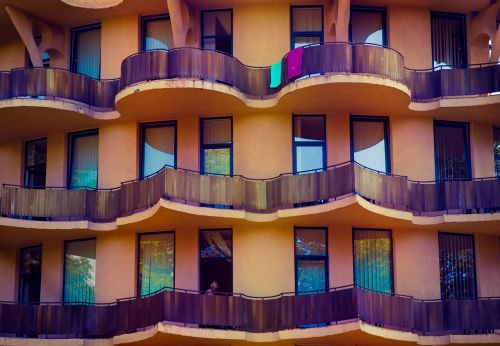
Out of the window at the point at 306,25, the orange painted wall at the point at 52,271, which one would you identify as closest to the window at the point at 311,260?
the window at the point at 306,25

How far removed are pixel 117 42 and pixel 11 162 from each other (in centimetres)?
566

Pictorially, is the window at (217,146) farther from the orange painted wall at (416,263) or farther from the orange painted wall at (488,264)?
the orange painted wall at (488,264)

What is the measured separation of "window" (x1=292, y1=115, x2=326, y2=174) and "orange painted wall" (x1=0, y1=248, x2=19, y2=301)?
10182mm

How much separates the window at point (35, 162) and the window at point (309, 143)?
29.0 ft

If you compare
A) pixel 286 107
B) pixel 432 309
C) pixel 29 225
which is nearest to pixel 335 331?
pixel 432 309

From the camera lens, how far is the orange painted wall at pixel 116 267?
43.0 meters

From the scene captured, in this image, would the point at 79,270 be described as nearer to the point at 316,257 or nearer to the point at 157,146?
the point at 157,146

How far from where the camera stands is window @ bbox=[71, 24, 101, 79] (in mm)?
46375

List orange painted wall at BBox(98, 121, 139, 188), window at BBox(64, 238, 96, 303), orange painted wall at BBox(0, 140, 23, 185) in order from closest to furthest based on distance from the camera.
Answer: window at BBox(64, 238, 96, 303), orange painted wall at BBox(98, 121, 139, 188), orange painted wall at BBox(0, 140, 23, 185)

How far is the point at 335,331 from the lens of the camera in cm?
3934

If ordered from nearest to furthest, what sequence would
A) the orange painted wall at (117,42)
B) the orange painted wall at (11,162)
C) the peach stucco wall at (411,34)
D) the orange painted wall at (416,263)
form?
the orange painted wall at (416,263) → the peach stucco wall at (411,34) → the orange painted wall at (117,42) → the orange painted wall at (11,162)

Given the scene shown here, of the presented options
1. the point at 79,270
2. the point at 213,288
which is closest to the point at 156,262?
the point at 213,288

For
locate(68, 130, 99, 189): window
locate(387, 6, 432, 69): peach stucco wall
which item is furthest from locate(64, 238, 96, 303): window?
locate(387, 6, 432, 69): peach stucco wall

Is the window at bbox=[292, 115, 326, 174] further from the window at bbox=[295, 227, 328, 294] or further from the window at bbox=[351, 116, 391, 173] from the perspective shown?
the window at bbox=[295, 227, 328, 294]
